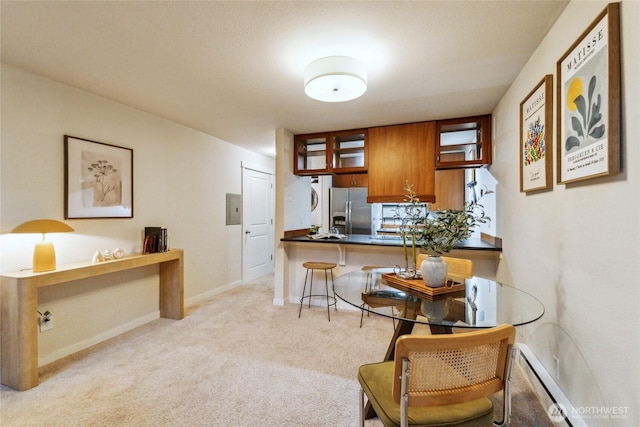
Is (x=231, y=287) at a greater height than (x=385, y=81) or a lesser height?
lesser

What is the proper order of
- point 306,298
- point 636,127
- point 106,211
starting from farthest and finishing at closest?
1. point 306,298
2. point 106,211
3. point 636,127

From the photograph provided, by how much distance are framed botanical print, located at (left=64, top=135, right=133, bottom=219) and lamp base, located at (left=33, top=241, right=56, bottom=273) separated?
37cm

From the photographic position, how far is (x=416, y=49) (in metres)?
1.94

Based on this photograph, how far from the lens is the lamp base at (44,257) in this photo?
2.16 m

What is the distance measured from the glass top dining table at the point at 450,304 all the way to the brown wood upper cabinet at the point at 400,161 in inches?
65.8

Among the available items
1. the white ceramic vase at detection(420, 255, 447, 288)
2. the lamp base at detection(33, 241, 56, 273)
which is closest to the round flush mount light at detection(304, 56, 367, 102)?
the white ceramic vase at detection(420, 255, 447, 288)

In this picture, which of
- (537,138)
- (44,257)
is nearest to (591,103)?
(537,138)

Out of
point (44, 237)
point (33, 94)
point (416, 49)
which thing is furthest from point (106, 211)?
point (416, 49)

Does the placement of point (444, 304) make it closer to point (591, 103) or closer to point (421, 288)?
point (421, 288)

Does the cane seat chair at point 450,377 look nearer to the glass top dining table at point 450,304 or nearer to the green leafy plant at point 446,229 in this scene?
the glass top dining table at point 450,304

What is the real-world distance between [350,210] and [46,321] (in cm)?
398

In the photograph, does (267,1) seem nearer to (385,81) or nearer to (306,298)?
(385,81)

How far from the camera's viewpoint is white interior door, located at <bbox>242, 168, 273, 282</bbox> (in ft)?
16.4

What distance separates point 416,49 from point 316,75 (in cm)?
69
